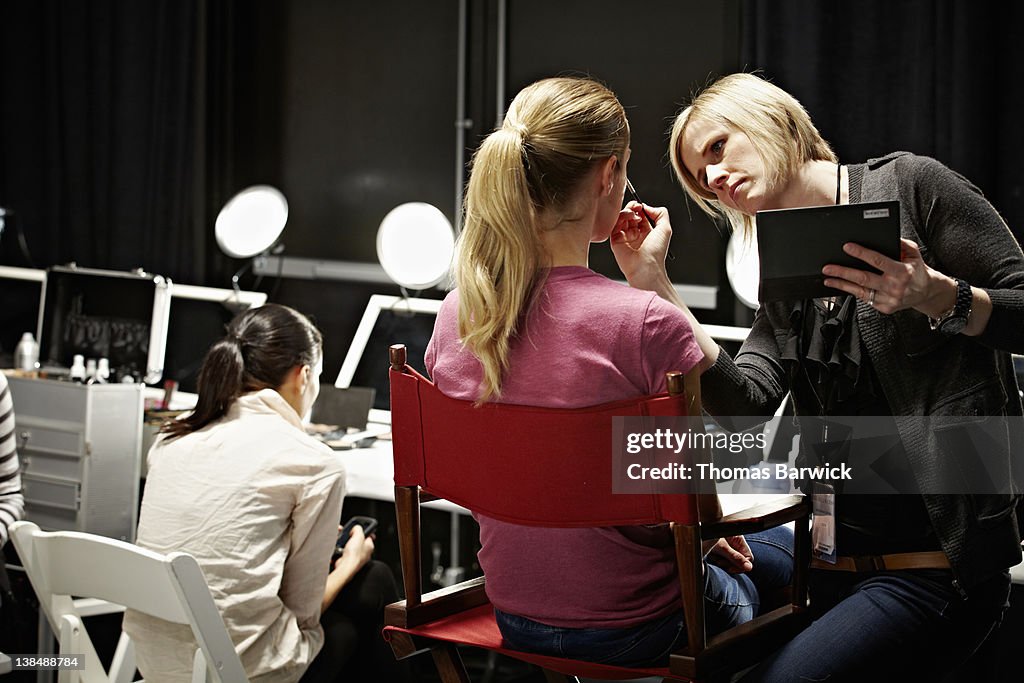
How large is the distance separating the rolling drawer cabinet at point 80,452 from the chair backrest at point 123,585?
1.01m

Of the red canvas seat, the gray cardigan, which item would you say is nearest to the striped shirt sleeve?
the red canvas seat

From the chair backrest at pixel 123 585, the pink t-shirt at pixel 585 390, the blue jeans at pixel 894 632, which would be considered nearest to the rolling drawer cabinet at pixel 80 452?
the chair backrest at pixel 123 585

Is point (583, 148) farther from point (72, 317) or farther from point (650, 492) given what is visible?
point (72, 317)

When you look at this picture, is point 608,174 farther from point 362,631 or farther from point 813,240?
point 362,631

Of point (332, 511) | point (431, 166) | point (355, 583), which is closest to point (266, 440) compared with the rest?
point (332, 511)

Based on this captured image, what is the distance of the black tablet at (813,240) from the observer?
1.28 m

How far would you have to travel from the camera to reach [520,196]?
1282 millimetres

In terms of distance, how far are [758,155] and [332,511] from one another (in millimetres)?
1022

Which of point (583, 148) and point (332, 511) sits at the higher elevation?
point (583, 148)

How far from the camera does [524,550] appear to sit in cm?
128

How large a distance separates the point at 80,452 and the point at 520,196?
6.27 feet

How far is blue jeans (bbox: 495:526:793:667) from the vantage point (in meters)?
1.25

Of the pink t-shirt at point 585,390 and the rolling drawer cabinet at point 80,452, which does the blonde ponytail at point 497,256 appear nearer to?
the pink t-shirt at point 585,390

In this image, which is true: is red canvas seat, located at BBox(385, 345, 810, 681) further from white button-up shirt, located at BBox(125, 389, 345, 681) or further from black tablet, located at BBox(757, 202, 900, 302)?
white button-up shirt, located at BBox(125, 389, 345, 681)
